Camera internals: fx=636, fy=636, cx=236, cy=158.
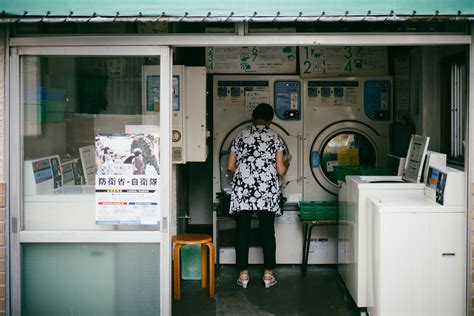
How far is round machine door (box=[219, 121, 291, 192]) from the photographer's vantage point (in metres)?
7.40

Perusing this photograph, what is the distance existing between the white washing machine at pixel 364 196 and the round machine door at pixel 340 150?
1057 mm

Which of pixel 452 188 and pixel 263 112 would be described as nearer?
pixel 452 188

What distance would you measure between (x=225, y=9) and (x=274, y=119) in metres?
3.03

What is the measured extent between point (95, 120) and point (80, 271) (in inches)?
47.6

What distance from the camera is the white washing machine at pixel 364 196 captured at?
224 inches

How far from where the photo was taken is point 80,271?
5.06m

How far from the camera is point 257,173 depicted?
674cm

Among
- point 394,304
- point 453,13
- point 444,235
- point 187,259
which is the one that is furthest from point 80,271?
point 453,13

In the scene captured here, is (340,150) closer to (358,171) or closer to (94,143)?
(358,171)

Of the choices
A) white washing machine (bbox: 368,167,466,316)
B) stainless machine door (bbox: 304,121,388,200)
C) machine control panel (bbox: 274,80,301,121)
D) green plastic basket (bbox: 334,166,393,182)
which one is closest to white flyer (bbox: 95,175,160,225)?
white washing machine (bbox: 368,167,466,316)

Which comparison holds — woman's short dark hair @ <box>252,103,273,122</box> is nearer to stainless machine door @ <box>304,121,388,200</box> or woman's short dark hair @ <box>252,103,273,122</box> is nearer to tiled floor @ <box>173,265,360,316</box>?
stainless machine door @ <box>304,121,388,200</box>

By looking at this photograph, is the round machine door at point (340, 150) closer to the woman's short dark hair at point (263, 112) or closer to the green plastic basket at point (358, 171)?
the green plastic basket at point (358, 171)

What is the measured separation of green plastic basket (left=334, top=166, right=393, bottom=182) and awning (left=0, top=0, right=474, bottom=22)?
8.13 feet

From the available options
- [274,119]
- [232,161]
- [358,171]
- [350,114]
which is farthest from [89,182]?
[350,114]
